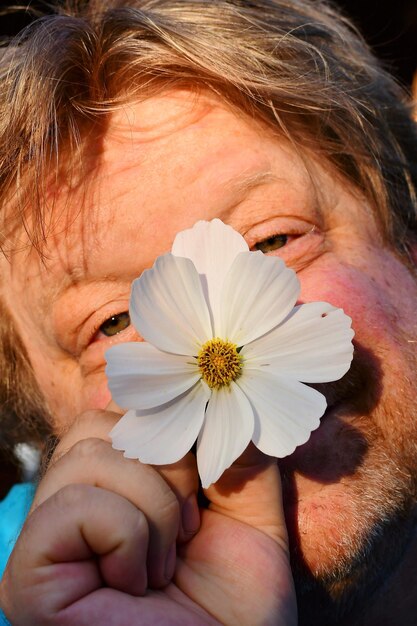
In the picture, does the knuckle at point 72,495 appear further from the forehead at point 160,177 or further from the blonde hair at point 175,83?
the blonde hair at point 175,83

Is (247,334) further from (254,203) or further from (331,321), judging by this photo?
(254,203)

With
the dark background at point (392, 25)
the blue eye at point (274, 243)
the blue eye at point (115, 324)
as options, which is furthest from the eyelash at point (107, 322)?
the dark background at point (392, 25)

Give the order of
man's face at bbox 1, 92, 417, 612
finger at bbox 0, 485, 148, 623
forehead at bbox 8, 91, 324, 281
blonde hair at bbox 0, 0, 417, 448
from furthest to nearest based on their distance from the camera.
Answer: blonde hair at bbox 0, 0, 417, 448 < forehead at bbox 8, 91, 324, 281 < man's face at bbox 1, 92, 417, 612 < finger at bbox 0, 485, 148, 623

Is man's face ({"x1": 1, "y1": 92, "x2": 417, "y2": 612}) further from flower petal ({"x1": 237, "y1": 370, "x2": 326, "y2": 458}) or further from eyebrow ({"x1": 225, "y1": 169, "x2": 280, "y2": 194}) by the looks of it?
flower petal ({"x1": 237, "y1": 370, "x2": 326, "y2": 458})

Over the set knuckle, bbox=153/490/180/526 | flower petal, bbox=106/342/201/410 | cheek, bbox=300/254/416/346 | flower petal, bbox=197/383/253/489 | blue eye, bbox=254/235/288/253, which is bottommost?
cheek, bbox=300/254/416/346

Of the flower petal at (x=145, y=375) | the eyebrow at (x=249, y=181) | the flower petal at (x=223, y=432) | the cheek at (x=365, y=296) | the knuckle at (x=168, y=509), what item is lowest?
the cheek at (x=365, y=296)

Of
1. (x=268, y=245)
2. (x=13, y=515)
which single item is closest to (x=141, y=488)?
(x=268, y=245)

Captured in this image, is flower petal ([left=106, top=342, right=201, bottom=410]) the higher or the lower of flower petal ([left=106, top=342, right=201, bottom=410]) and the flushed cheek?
the higher

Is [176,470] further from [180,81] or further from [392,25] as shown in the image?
[392,25]

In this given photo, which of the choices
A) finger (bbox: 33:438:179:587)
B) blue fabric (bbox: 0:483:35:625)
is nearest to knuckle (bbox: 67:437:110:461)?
finger (bbox: 33:438:179:587)
